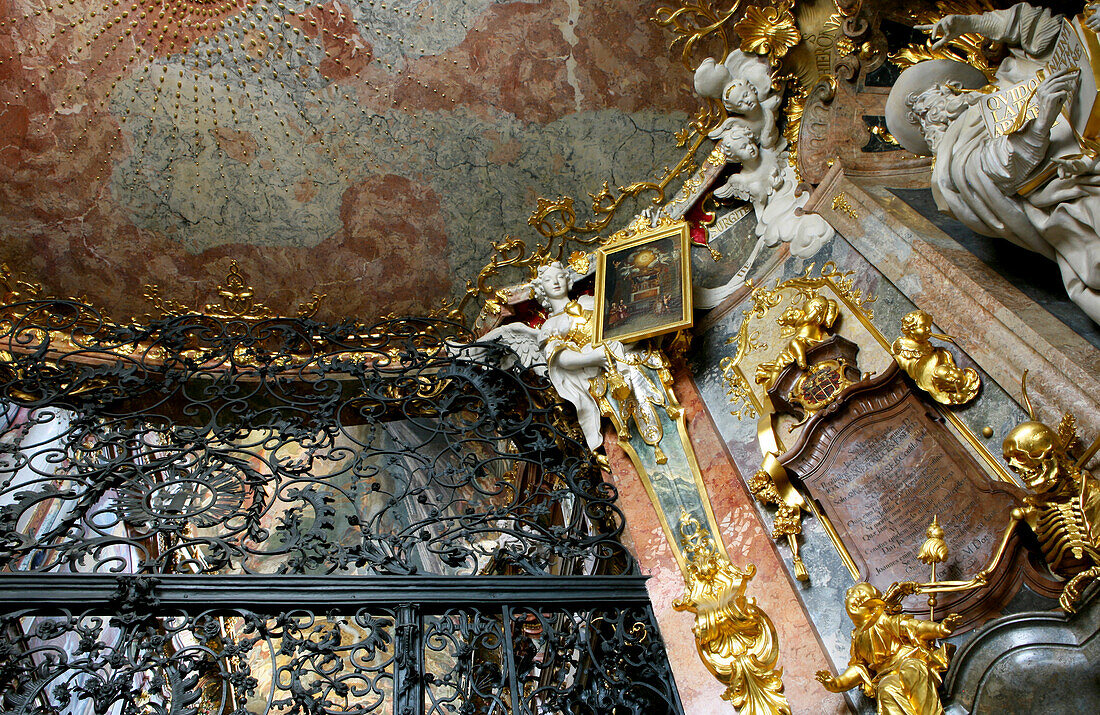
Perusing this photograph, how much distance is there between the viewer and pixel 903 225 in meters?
4.25

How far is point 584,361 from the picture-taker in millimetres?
5465

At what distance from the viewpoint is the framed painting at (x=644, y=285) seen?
5277 millimetres

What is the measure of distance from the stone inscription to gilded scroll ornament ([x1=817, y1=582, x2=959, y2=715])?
0.23 m

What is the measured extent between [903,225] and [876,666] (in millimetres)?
2017

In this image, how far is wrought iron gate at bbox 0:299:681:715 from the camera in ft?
13.5

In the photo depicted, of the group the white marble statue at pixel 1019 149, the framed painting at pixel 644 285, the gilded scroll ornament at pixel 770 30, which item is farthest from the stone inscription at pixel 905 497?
the gilded scroll ornament at pixel 770 30

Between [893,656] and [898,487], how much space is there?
721 millimetres

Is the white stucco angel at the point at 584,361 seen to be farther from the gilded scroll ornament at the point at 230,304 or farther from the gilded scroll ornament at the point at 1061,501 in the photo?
the gilded scroll ornament at the point at 1061,501

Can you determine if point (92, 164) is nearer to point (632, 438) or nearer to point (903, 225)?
point (632, 438)

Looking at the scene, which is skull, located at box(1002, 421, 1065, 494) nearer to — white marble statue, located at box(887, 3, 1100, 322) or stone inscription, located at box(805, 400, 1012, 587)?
stone inscription, located at box(805, 400, 1012, 587)

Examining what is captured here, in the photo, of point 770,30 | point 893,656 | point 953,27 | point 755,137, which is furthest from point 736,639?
point 770,30

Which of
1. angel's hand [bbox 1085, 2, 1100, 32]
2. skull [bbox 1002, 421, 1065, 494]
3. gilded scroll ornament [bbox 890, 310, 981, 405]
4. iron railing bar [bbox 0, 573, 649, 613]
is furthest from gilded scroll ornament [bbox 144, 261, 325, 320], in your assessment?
angel's hand [bbox 1085, 2, 1100, 32]

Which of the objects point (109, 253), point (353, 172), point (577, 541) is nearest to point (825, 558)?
point (577, 541)

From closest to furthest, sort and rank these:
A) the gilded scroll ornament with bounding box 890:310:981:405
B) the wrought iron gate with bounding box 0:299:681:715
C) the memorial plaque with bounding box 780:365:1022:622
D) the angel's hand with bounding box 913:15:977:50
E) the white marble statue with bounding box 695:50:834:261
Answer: the memorial plaque with bounding box 780:365:1022:622
the gilded scroll ornament with bounding box 890:310:981:405
the angel's hand with bounding box 913:15:977:50
the wrought iron gate with bounding box 0:299:681:715
the white marble statue with bounding box 695:50:834:261
